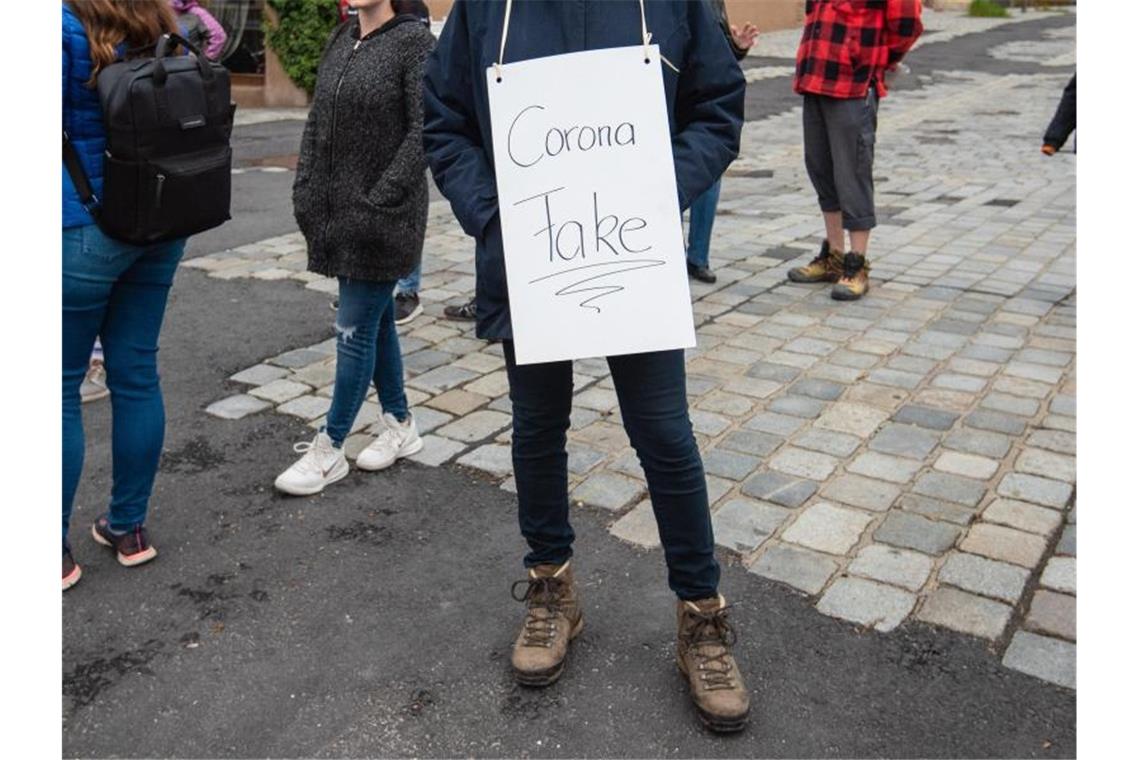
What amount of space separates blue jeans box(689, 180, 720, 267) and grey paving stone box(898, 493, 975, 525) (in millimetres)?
3035

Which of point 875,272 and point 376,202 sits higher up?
point 376,202

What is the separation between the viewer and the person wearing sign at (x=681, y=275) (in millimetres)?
2529

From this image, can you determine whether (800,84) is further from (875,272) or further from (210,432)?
(210,432)

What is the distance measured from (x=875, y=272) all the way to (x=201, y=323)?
4.07m

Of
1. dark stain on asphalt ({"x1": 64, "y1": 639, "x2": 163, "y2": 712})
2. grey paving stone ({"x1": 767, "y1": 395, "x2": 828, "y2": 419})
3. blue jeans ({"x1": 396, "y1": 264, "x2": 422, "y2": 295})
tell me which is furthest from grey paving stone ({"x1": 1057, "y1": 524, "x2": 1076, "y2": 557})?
blue jeans ({"x1": 396, "y1": 264, "x2": 422, "y2": 295})

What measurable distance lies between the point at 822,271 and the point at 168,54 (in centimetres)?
459

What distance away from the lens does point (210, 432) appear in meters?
4.59

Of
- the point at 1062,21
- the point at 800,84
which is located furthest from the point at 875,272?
the point at 1062,21

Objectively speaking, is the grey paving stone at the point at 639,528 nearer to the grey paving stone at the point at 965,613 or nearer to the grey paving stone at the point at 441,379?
the grey paving stone at the point at 965,613

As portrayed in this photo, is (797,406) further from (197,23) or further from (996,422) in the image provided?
(197,23)

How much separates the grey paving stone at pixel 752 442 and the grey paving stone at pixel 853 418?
265 millimetres

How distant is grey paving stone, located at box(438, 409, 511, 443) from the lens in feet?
14.8

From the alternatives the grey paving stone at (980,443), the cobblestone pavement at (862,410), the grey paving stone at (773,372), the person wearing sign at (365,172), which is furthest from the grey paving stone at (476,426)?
the grey paving stone at (980,443)

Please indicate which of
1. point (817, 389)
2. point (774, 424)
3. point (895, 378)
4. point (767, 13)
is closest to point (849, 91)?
point (895, 378)
